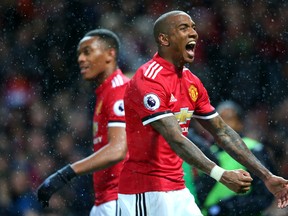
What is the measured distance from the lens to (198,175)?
271 inches

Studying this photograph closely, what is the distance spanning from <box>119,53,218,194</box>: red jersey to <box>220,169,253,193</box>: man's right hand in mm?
532

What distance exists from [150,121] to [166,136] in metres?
0.15

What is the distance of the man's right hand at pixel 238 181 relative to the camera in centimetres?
442

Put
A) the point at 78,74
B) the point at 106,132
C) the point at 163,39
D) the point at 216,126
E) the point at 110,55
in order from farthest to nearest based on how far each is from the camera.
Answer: the point at 78,74 < the point at 110,55 < the point at 106,132 < the point at 216,126 < the point at 163,39

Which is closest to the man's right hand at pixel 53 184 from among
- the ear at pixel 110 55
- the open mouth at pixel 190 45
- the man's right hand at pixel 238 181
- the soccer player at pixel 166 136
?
the soccer player at pixel 166 136

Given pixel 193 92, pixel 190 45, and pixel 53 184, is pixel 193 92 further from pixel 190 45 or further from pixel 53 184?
pixel 53 184

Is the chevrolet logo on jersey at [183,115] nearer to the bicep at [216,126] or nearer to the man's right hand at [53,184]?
the bicep at [216,126]

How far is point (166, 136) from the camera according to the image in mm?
4711

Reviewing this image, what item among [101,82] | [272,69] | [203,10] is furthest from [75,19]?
[101,82]

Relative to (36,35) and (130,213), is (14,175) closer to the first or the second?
(36,35)

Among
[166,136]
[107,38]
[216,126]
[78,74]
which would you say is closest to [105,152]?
[216,126]

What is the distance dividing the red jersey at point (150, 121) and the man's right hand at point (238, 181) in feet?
1.75

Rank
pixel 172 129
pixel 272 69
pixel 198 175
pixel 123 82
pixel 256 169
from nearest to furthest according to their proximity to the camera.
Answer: pixel 172 129 → pixel 256 169 → pixel 123 82 → pixel 198 175 → pixel 272 69

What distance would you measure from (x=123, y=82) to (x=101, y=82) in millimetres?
343
